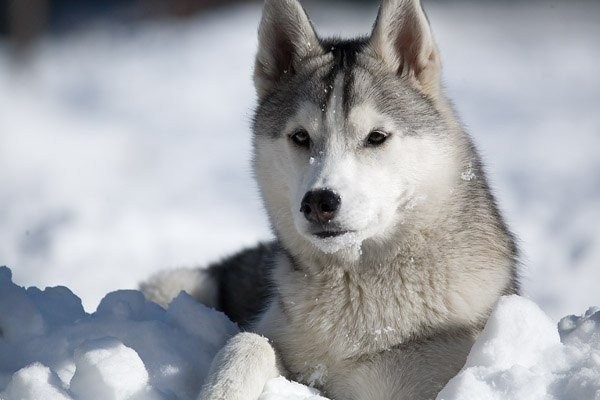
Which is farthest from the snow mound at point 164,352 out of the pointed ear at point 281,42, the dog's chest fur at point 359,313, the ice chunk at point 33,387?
the pointed ear at point 281,42

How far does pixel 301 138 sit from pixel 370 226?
1.74 ft

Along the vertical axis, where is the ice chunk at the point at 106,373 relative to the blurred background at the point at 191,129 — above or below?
above

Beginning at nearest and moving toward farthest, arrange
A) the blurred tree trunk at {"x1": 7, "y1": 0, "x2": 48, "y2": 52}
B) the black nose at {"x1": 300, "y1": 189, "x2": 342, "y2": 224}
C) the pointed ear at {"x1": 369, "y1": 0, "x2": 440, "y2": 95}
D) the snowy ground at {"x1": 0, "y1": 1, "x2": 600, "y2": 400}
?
the black nose at {"x1": 300, "y1": 189, "x2": 342, "y2": 224} → the pointed ear at {"x1": 369, "y1": 0, "x2": 440, "y2": 95} → the snowy ground at {"x1": 0, "y1": 1, "x2": 600, "y2": 400} → the blurred tree trunk at {"x1": 7, "y1": 0, "x2": 48, "y2": 52}

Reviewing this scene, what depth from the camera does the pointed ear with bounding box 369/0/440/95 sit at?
13.3 ft

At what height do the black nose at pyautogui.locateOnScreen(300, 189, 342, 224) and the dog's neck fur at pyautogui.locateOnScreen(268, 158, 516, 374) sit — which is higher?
the black nose at pyautogui.locateOnScreen(300, 189, 342, 224)

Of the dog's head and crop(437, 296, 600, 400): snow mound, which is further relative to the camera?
the dog's head

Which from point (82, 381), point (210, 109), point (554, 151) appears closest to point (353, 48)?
point (82, 381)

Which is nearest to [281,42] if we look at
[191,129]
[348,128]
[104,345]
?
[348,128]

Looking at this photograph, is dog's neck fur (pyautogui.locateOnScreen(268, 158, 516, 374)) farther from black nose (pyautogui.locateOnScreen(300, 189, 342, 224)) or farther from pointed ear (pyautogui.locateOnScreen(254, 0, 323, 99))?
pointed ear (pyautogui.locateOnScreen(254, 0, 323, 99))

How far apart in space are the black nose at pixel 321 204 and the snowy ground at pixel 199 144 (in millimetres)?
651

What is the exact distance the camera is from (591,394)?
3.16 metres

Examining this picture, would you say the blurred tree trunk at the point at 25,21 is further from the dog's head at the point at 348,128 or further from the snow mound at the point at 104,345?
the snow mound at the point at 104,345

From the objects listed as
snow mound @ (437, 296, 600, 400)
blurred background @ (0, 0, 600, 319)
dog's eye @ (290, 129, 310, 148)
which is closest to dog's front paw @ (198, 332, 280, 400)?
snow mound @ (437, 296, 600, 400)

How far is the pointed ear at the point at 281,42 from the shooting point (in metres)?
4.24
